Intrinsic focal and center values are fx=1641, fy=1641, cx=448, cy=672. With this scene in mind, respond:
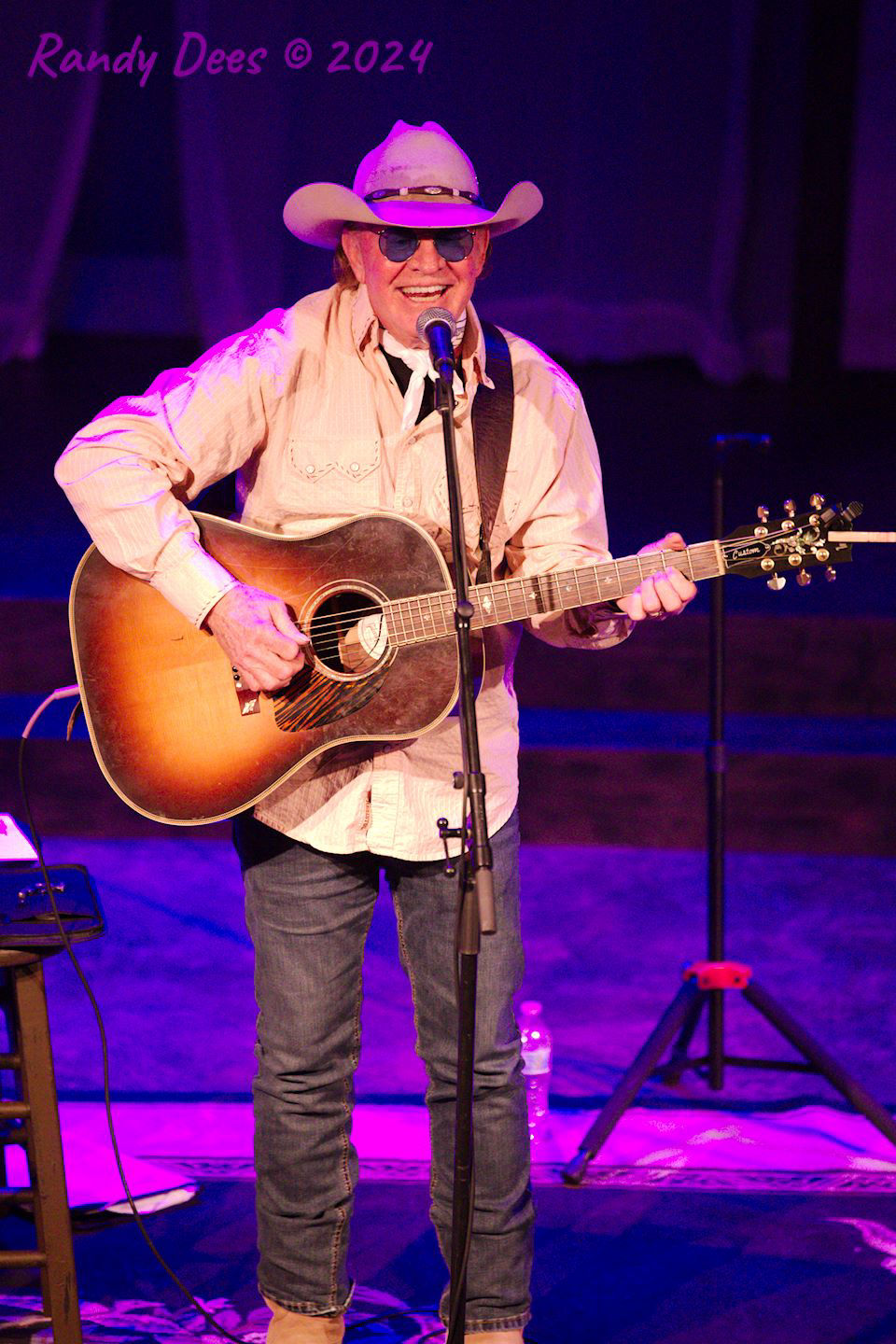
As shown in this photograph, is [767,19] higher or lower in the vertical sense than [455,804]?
higher

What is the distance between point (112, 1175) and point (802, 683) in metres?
3.38

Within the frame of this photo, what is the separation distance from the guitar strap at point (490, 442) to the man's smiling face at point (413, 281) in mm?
140

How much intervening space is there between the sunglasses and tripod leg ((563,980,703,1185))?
6.66ft

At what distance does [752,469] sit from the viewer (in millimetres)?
7605

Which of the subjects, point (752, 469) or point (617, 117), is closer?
point (752, 469)

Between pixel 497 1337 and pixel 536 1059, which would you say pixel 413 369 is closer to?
pixel 497 1337

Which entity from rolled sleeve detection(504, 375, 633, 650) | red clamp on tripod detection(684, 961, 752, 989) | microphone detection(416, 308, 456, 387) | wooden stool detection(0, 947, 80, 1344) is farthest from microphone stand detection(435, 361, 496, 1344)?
red clamp on tripod detection(684, 961, 752, 989)

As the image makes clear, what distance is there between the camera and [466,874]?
7.58 feet

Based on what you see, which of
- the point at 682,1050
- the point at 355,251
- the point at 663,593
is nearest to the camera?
the point at 663,593

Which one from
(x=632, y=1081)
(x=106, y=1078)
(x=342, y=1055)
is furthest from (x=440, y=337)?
(x=632, y=1081)

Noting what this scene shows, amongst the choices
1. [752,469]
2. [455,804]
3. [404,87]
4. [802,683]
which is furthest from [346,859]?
[404,87]

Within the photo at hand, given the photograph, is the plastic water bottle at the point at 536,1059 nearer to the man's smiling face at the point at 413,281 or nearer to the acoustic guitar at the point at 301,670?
the acoustic guitar at the point at 301,670

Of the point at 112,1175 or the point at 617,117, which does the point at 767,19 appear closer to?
the point at 617,117

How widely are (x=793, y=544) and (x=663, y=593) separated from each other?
224mm
